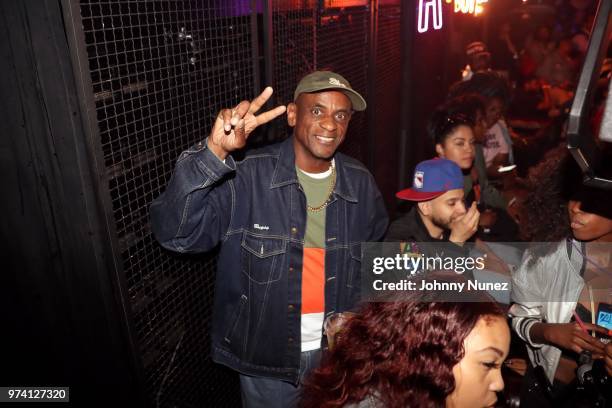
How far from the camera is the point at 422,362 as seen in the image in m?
1.71

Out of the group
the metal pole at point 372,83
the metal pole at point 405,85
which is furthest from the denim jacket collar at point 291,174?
the metal pole at point 405,85

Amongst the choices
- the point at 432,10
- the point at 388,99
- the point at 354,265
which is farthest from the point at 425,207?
the point at 432,10

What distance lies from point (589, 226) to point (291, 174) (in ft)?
5.28

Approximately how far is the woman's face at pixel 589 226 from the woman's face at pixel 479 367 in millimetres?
1130

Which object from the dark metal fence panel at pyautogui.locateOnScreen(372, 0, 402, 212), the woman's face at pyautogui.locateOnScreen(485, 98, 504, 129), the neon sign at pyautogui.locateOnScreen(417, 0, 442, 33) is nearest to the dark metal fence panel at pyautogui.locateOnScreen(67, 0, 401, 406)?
the dark metal fence panel at pyautogui.locateOnScreen(372, 0, 402, 212)

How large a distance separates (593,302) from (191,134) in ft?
7.56

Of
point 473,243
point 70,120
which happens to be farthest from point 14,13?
point 473,243

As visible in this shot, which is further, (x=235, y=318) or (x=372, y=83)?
(x=372, y=83)

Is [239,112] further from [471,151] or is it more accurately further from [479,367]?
[471,151]

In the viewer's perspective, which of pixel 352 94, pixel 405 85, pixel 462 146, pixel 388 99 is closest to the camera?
pixel 352 94

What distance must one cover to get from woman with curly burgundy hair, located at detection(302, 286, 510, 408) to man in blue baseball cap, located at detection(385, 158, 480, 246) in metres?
1.29

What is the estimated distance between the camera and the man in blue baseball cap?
313 cm

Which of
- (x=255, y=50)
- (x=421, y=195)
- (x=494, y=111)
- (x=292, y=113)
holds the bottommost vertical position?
(x=421, y=195)

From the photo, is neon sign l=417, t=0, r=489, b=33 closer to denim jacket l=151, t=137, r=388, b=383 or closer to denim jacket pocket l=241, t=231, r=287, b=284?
denim jacket l=151, t=137, r=388, b=383
